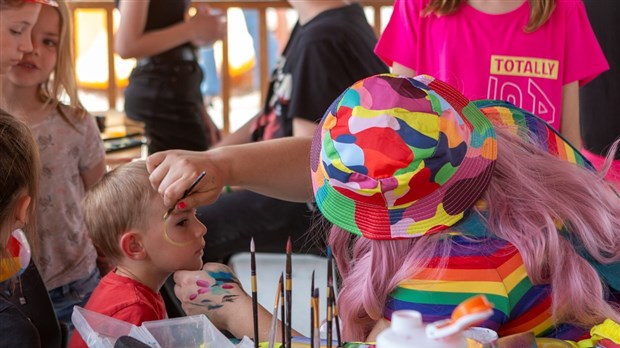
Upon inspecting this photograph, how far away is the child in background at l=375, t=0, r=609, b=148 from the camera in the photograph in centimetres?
254

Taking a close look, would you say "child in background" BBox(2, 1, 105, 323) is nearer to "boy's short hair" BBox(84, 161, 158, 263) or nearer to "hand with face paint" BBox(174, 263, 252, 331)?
"boy's short hair" BBox(84, 161, 158, 263)

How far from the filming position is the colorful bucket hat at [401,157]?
1418 millimetres

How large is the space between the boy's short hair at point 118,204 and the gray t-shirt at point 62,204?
1.30 feet

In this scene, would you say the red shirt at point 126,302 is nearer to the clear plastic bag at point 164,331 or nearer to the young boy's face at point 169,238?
the young boy's face at point 169,238

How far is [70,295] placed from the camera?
251cm

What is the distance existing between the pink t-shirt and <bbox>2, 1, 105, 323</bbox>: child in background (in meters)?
0.95

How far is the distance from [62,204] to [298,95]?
80cm

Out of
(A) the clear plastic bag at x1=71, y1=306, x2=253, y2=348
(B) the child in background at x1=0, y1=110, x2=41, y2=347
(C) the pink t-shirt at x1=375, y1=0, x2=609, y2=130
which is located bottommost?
(A) the clear plastic bag at x1=71, y1=306, x2=253, y2=348

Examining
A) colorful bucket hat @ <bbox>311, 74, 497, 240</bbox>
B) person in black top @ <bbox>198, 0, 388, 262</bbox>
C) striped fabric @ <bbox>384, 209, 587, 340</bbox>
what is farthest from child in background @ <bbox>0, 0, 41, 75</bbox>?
striped fabric @ <bbox>384, 209, 587, 340</bbox>

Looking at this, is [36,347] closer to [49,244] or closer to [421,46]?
[49,244]

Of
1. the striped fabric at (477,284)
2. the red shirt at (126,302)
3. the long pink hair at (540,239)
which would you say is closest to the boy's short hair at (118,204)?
the red shirt at (126,302)

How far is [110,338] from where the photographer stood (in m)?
1.51

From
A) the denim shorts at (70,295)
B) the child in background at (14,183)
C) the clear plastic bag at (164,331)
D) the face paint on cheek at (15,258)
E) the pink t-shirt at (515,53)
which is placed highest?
the pink t-shirt at (515,53)

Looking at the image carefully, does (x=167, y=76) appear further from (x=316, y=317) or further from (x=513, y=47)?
(x=316, y=317)
